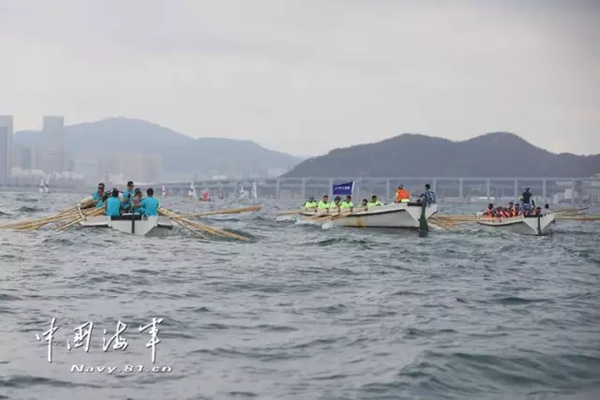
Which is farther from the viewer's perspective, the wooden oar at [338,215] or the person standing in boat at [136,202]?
the wooden oar at [338,215]

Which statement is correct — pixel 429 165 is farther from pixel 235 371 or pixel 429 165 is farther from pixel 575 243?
pixel 235 371

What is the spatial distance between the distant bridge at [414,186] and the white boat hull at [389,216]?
284 ft

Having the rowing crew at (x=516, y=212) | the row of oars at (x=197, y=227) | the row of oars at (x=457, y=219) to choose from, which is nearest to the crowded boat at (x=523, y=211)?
the rowing crew at (x=516, y=212)

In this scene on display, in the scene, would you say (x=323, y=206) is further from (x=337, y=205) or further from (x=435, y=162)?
(x=435, y=162)

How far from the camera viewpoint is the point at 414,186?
16912cm

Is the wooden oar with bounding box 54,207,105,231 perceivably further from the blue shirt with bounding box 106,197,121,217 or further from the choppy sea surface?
the choppy sea surface

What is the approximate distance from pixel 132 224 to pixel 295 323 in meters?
15.5

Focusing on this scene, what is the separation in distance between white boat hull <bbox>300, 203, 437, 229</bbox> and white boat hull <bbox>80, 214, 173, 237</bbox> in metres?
10.7

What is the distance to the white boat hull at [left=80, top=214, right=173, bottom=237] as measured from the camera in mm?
29841

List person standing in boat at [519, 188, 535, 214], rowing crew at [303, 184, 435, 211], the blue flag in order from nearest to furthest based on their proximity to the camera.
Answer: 1. rowing crew at [303, 184, 435, 211]
2. person standing in boat at [519, 188, 535, 214]
3. the blue flag

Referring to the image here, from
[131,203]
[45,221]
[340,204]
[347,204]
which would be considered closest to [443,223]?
[347,204]

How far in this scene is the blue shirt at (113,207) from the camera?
30016 millimetres

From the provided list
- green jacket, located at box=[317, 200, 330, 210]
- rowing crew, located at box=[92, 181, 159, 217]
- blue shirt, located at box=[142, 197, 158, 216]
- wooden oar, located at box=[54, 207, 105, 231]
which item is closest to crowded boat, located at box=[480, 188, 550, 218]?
green jacket, located at box=[317, 200, 330, 210]

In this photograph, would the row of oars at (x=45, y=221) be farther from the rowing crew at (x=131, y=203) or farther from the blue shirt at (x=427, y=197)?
the blue shirt at (x=427, y=197)
